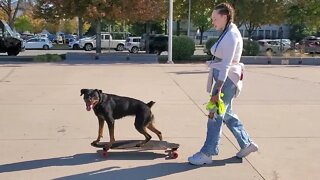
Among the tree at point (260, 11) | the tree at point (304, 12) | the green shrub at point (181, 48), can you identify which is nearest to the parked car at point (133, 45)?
the tree at point (260, 11)

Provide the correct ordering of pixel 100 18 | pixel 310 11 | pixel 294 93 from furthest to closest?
pixel 310 11
pixel 100 18
pixel 294 93

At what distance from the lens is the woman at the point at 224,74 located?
4.84 metres

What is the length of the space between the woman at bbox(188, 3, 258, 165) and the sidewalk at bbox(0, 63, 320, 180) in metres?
0.24

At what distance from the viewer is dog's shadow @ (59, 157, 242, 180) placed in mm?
4828

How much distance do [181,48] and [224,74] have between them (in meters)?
20.8

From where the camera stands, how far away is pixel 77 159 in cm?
545

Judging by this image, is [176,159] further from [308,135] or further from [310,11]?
[310,11]

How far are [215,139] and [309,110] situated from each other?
4.56 meters

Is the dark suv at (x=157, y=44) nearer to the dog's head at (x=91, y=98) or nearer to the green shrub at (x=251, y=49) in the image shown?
the green shrub at (x=251, y=49)

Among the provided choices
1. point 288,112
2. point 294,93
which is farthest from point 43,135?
point 294,93

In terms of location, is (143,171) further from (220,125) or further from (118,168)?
(220,125)

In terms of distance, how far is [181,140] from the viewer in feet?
21.1

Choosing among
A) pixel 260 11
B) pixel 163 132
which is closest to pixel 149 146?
pixel 163 132

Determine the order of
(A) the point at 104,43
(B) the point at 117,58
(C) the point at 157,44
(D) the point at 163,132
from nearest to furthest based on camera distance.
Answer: (D) the point at 163,132, (B) the point at 117,58, (C) the point at 157,44, (A) the point at 104,43
